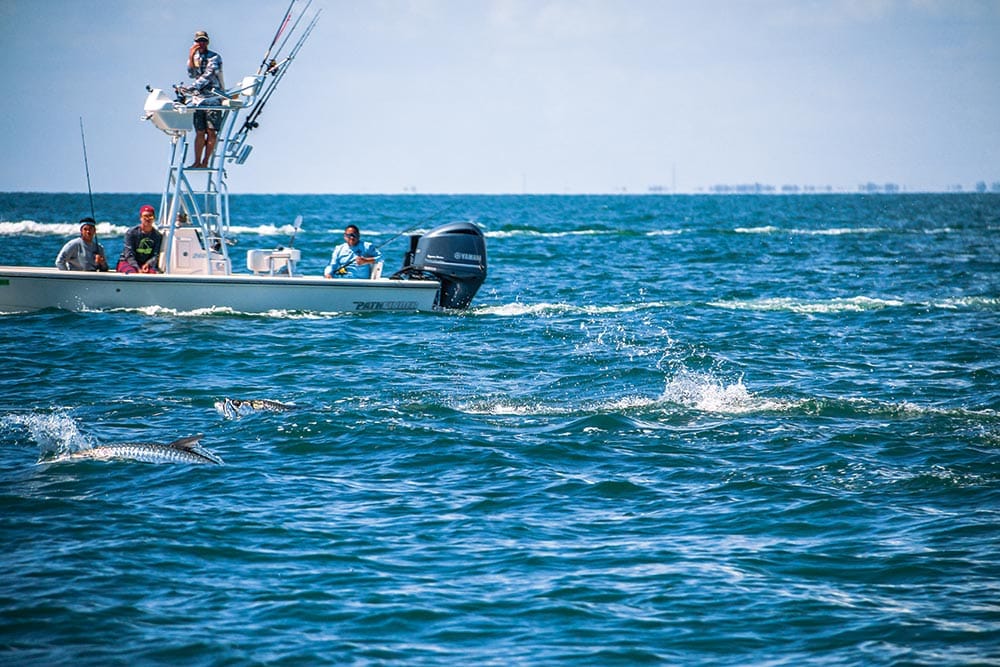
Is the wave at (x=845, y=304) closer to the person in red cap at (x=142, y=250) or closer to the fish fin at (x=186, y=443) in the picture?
the person in red cap at (x=142, y=250)

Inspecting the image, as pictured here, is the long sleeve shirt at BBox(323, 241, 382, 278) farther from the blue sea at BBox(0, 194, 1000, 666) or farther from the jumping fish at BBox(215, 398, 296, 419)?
the jumping fish at BBox(215, 398, 296, 419)

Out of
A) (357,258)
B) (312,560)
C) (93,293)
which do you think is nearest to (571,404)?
(312,560)

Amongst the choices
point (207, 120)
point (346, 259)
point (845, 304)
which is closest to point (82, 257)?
point (207, 120)

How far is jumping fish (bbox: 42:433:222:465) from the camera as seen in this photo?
36.1 ft

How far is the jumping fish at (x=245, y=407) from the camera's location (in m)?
13.2

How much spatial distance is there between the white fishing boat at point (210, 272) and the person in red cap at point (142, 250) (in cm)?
15

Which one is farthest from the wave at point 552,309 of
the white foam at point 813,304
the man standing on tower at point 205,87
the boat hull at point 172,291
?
the man standing on tower at point 205,87

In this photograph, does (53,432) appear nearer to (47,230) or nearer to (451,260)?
(451,260)

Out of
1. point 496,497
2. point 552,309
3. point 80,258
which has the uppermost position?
point 80,258

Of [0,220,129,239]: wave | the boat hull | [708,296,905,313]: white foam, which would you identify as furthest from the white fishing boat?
[0,220,129,239]: wave

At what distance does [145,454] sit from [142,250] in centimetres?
1057

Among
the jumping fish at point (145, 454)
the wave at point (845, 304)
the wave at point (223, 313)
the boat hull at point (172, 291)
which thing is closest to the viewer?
the jumping fish at point (145, 454)

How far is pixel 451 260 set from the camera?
22.1 m

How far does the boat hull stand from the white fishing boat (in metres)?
0.02
